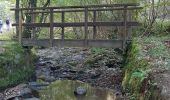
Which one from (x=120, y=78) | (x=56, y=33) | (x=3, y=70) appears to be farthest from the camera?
(x=56, y=33)

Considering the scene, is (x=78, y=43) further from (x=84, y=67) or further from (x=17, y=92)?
(x=17, y=92)

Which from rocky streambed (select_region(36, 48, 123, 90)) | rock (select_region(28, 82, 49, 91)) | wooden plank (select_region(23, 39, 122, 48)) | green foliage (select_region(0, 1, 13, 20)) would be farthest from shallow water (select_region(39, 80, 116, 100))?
green foliage (select_region(0, 1, 13, 20))

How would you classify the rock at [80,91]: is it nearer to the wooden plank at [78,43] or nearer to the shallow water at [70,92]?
the shallow water at [70,92]

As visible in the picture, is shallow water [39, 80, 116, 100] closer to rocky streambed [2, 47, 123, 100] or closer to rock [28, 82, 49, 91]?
rocky streambed [2, 47, 123, 100]

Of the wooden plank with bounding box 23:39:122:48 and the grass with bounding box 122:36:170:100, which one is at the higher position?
the wooden plank with bounding box 23:39:122:48

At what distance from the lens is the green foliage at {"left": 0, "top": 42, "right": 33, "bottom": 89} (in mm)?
13180

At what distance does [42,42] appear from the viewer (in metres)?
15.8

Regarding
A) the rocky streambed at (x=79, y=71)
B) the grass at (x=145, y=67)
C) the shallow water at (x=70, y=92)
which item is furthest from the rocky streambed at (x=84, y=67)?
the grass at (x=145, y=67)

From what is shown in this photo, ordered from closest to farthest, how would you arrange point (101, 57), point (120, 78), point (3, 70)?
point (3, 70) < point (120, 78) < point (101, 57)

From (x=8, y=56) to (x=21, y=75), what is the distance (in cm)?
92

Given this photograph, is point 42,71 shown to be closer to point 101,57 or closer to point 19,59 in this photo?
point 19,59

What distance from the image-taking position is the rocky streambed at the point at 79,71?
13367mm

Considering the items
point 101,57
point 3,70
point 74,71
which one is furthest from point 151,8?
point 3,70

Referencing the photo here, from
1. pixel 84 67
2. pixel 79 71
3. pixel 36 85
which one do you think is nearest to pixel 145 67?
pixel 36 85
